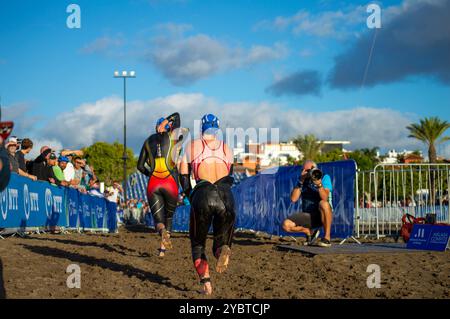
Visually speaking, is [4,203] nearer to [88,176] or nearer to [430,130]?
[88,176]

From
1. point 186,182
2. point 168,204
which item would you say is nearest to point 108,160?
point 168,204

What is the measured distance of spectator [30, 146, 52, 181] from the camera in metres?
16.0

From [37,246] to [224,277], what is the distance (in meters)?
4.56

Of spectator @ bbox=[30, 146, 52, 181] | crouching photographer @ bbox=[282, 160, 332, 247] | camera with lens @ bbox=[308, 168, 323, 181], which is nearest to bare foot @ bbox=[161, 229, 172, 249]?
crouching photographer @ bbox=[282, 160, 332, 247]

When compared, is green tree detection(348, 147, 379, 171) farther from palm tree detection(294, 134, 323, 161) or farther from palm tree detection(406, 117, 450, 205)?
palm tree detection(406, 117, 450, 205)

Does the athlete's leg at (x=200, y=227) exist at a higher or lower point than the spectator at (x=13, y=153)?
lower

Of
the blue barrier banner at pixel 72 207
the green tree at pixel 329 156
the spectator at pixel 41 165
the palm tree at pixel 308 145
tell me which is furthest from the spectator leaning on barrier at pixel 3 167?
the green tree at pixel 329 156

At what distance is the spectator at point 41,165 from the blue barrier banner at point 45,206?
40 cm

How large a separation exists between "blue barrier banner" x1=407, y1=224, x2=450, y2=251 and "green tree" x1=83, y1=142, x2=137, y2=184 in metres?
82.9

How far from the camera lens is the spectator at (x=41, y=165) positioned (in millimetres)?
16016

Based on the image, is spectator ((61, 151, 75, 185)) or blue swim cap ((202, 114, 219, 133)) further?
spectator ((61, 151, 75, 185))

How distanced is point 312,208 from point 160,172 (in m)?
Result: 3.47

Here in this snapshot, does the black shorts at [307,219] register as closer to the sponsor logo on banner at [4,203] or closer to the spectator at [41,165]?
the sponsor logo on banner at [4,203]
